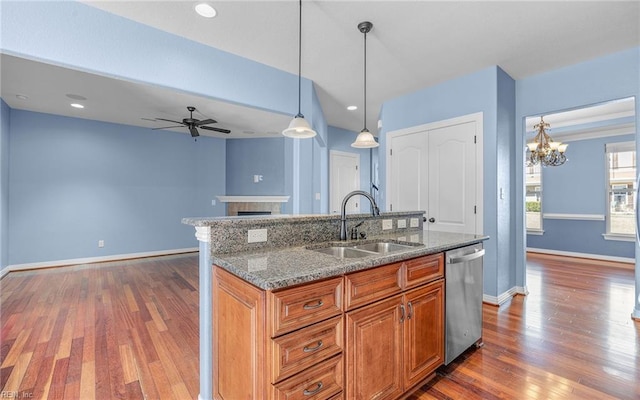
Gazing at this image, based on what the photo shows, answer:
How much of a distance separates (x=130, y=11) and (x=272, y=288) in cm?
275

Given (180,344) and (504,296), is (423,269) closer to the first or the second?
(180,344)

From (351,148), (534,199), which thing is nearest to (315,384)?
(351,148)

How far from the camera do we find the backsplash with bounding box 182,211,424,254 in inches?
63.1

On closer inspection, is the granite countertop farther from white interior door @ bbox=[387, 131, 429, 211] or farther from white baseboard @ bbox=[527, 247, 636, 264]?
white baseboard @ bbox=[527, 247, 636, 264]

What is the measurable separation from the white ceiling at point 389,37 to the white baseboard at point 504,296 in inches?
105

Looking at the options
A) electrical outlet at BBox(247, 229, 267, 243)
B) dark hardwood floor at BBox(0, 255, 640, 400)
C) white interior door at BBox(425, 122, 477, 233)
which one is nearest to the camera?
electrical outlet at BBox(247, 229, 267, 243)

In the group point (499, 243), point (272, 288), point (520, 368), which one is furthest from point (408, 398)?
point (499, 243)

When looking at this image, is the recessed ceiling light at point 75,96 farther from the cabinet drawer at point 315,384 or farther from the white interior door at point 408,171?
the cabinet drawer at point 315,384

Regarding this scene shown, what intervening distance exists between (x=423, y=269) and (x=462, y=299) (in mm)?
572

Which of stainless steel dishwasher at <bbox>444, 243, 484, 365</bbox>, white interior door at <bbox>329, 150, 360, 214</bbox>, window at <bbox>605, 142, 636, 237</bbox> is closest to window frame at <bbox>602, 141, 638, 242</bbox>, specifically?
window at <bbox>605, 142, 636, 237</bbox>

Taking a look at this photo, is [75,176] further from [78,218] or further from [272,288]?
[272,288]

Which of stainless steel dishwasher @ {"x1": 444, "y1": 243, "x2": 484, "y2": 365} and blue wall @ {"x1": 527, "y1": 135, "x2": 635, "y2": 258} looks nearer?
stainless steel dishwasher @ {"x1": 444, "y1": 243, "x2": 484, "y2": 365}

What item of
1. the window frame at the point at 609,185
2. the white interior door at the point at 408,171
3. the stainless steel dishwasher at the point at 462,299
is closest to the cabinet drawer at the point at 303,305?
the stainless steel dishwasher at the point at 462,299

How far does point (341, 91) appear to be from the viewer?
13.9 ft
